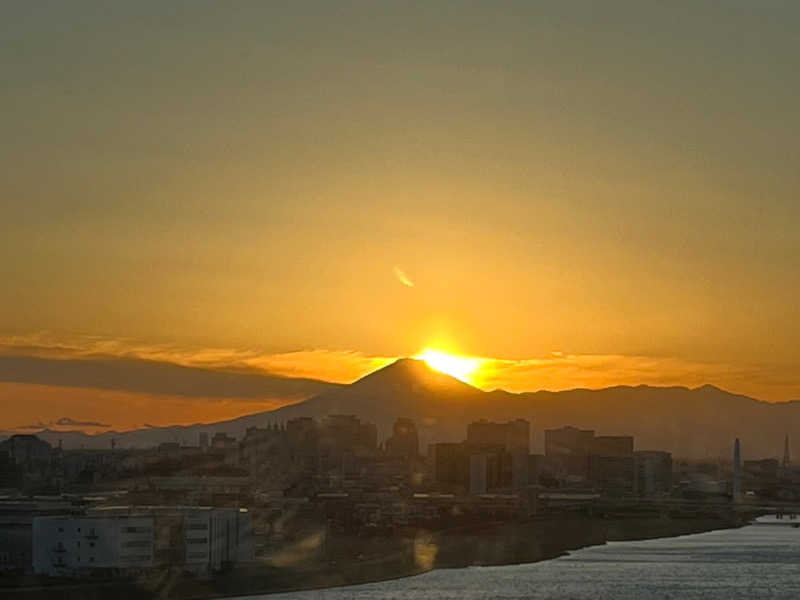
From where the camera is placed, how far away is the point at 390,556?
32.6 m

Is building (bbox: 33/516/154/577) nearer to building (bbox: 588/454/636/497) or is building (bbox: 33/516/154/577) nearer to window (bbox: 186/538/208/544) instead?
window (bbox: 186/538/208/544)

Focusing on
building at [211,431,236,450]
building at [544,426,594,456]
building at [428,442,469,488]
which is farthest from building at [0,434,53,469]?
building at [544,426,594,456]

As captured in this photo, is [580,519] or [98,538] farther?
[580,519]

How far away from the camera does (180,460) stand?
58.9 meters

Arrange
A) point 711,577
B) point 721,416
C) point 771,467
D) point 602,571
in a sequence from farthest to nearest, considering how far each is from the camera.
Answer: point 721,416
point 771,467
point 602,571
point 711,577

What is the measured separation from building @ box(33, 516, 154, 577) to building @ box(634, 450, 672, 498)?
43.7 m

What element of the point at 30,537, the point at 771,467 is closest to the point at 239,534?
the point at 30,537

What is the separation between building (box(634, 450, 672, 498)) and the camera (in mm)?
67938

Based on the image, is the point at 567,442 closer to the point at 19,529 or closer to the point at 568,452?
the point at 568,452

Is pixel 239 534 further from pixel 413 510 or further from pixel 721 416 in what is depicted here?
pixel 721 416

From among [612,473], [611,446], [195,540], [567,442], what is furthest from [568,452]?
[195,540]

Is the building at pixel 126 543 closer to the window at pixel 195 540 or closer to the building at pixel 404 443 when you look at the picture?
the window at pixel 195 540

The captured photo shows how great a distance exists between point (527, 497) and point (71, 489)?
1724 cm

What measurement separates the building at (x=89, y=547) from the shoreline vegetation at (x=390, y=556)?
0.51m
